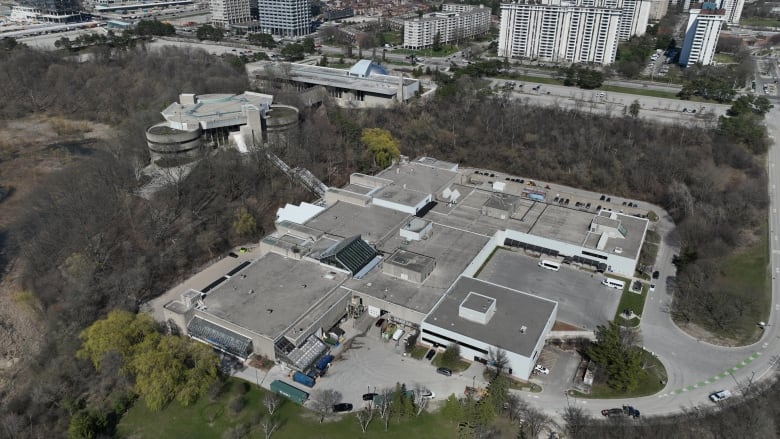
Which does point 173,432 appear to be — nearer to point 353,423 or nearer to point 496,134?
point 353,423

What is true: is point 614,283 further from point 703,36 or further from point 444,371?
point 703,36

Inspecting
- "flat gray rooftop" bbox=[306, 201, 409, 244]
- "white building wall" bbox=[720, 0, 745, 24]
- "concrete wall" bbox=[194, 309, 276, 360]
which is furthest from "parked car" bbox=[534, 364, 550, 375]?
"white building wall" bbox=[720, 0, 745, 24]

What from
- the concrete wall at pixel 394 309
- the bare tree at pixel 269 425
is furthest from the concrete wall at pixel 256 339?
the concrete wall at pixel 394 309

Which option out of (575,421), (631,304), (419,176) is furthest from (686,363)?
(419,176)

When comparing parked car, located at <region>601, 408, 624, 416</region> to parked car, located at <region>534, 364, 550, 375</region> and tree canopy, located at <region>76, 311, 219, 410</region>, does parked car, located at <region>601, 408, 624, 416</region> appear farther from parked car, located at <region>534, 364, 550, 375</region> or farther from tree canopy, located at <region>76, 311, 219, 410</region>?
tree canopy, located at <region>76, 311, 219, 410</region>

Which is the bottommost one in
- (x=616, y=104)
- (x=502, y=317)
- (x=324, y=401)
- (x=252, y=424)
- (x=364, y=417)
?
(x=252, y=424)

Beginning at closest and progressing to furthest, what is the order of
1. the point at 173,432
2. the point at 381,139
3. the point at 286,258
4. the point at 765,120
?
the point at 173,432 < the point at 286,258 < the point at 381,139 < the point at 765,120

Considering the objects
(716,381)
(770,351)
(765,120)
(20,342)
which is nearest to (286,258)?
(20,342)
